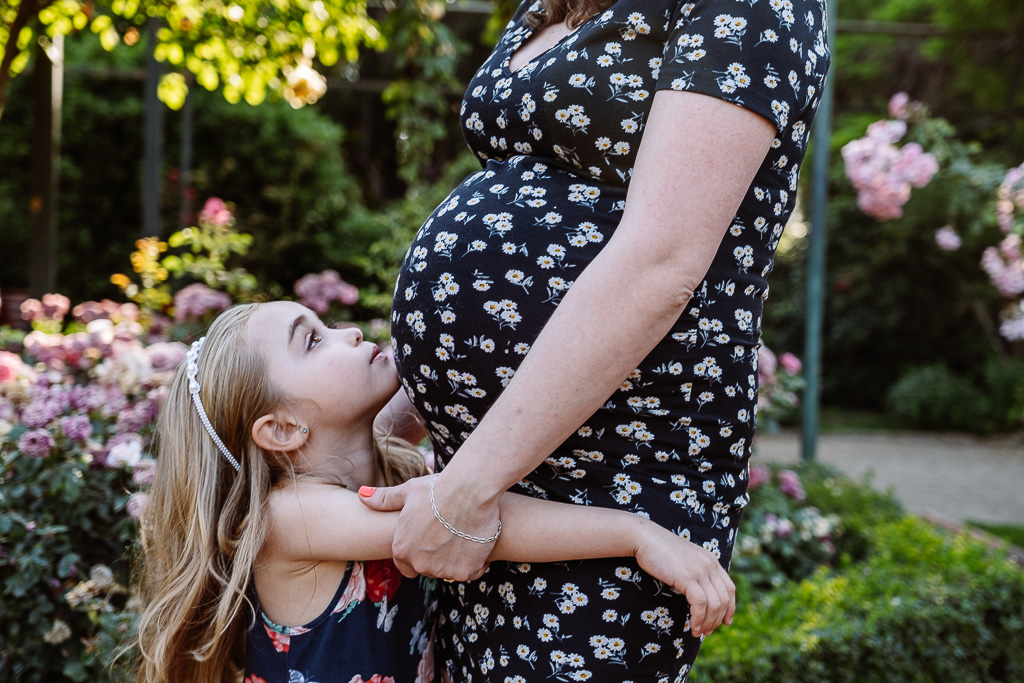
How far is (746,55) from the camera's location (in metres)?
0.93

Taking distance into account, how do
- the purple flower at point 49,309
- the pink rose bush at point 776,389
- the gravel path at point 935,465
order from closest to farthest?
Answer: 1. the purple flower at point 49,309
2. the pink rose bush at point 776,389
3. the gravel path at point 935,465

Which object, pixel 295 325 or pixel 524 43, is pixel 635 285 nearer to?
pixel 524 43

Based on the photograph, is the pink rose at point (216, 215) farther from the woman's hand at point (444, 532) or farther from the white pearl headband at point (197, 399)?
the woman's hand at point (444, 532)

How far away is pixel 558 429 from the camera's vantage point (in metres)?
0.97

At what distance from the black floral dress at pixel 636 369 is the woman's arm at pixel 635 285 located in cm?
10

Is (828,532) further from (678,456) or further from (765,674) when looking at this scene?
(678,456)

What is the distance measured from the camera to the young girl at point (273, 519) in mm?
1349

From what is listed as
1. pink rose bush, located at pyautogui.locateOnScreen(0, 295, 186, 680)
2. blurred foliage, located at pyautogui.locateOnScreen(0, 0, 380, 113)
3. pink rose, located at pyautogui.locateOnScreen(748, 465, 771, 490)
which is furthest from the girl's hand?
blurred foliage, located at pyautogui.locateOnScreen(0, 0, 380, 113)

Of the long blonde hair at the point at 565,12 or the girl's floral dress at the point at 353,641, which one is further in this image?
the girl's floral dress at the point at 353,641

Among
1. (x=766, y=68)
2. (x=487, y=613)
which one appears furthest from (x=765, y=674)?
(x=766, y=68)

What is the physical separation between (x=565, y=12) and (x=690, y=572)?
808 millimetres

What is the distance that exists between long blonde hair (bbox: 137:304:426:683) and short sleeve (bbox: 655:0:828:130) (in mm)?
861

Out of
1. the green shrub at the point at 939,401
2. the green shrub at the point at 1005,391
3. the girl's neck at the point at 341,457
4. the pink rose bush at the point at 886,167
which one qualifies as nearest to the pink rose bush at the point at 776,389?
the pink rose bush at the point at 886,167

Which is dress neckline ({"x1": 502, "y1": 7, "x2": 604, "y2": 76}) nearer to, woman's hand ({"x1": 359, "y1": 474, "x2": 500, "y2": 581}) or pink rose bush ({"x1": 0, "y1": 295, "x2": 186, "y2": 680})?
woman's hand ({"x1": 359, "y1": 474, "x2": 500, "y2": 581})
